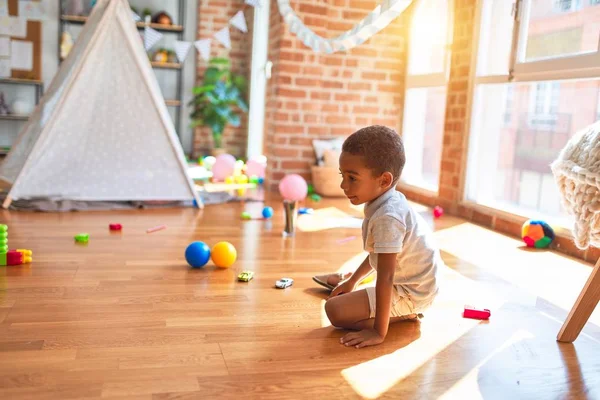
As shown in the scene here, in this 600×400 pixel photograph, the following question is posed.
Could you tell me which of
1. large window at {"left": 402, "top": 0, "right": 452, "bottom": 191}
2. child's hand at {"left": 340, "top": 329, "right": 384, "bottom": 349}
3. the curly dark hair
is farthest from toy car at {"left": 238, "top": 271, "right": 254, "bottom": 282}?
large window at {"left": 402, "top": 0, "right": 452, "bottom": 191}

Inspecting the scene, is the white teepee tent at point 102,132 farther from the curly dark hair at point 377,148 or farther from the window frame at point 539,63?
the curly dark hair at point 377,148

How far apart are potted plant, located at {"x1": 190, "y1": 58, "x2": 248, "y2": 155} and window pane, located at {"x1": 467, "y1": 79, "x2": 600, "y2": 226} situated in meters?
3.57

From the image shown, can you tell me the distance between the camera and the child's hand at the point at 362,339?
5.05 ft

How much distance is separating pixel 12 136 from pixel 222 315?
589 centimetres

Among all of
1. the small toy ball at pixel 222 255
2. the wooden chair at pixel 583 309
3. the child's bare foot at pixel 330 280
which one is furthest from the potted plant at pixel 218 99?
the wooden chair at pixel 583 309

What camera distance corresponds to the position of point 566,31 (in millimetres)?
3039

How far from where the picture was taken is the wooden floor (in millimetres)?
1281

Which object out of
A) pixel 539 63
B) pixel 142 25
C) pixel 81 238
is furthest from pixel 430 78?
pixel 142 25

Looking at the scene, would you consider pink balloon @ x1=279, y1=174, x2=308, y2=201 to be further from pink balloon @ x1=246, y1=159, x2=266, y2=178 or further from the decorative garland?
pink balloon @ x1=246, y1=159, x2=266, y2=178

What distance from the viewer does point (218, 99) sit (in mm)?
6590

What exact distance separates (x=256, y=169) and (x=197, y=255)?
2.97 metres

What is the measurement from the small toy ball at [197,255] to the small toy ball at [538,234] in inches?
64.7

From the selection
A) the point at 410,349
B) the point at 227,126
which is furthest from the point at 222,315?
the point at 227,126

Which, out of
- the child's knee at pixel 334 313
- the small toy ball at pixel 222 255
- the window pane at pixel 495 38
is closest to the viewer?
the child's knee at pixel 334 313
